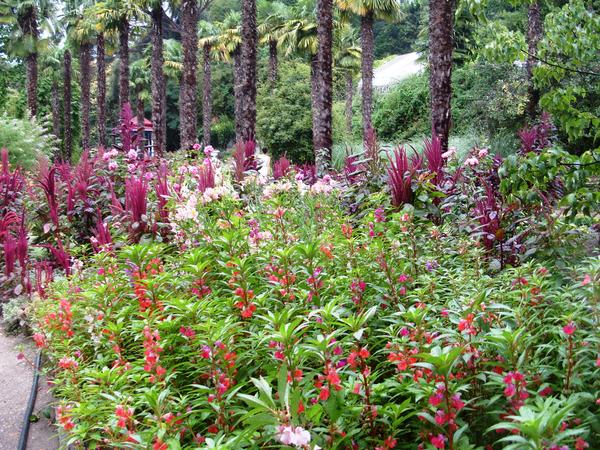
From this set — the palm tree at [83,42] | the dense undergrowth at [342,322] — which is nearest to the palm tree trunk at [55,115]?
the palm tree at [83,42]

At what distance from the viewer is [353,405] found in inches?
80.7

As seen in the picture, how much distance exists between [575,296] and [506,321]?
0.29m

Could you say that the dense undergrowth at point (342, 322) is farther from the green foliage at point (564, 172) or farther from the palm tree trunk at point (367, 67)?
the palm tree trunk at point (367, 67)

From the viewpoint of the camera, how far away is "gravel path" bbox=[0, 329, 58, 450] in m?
3.35

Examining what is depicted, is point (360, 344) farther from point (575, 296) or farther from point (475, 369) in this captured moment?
point (575, 296)

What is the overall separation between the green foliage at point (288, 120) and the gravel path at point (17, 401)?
832 inches

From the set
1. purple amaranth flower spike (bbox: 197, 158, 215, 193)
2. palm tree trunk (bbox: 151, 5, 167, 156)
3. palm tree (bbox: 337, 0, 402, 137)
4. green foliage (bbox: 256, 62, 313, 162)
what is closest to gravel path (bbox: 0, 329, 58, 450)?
purple amaranth flower spike (bbox: 197, 158, 215, 193)

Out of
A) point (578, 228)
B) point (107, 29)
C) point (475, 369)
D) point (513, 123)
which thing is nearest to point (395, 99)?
point (513, 123)

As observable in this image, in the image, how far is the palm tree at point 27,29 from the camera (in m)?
28.2

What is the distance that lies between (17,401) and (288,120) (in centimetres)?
2271

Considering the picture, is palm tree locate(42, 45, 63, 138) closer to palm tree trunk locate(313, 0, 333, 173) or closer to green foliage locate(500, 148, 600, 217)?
palm tree trunk locate(313, 0, 333, 173)

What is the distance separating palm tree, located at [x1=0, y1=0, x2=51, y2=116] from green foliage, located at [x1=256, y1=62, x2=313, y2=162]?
1099cm

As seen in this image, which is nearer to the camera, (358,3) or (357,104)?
(358,3)

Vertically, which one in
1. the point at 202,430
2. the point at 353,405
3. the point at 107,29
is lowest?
the point at 202,430
